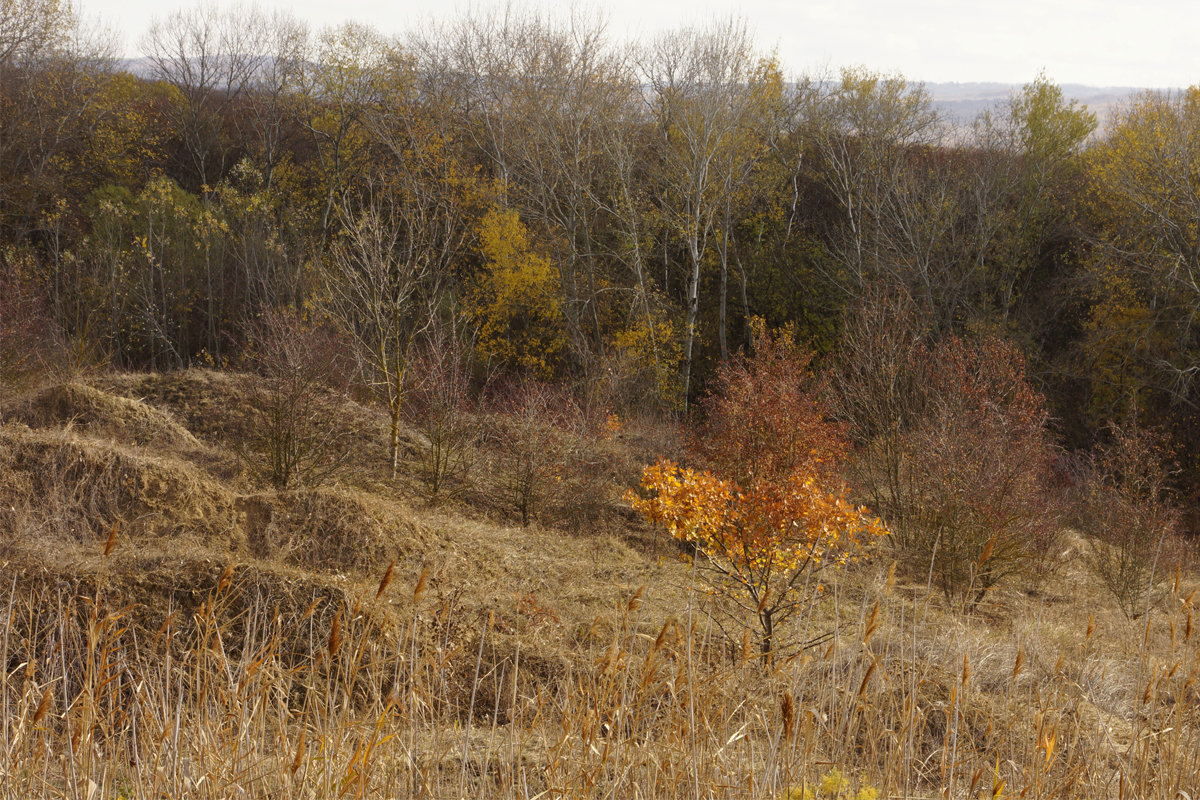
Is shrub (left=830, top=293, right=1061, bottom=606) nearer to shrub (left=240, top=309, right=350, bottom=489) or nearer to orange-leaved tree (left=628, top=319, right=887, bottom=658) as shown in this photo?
orange-leaved tree (left=628, top=319, right=887, bottom=658)

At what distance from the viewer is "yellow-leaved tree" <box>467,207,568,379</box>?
2434 cm

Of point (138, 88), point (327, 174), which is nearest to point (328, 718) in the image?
point (327, 174)

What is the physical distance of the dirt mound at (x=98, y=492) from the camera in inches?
340

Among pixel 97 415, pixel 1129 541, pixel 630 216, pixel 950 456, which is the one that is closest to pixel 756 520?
pixel 950 456

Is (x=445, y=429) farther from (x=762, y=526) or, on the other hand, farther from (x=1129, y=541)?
(x=1129, y=541)

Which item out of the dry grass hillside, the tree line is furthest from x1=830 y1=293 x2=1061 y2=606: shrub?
the tree line

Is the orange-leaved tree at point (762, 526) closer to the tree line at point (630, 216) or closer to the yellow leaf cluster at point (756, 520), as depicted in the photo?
the yellow leaf cluster at point (756, 520)

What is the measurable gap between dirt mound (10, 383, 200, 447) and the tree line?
7.61 metres

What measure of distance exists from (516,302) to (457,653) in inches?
800

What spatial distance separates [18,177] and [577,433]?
23.9 m

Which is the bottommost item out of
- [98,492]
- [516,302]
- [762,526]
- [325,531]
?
[325,531]

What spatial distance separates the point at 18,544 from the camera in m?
7.34

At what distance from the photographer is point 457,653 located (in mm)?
4922

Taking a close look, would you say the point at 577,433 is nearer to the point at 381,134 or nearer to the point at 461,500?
the point at 461,500
